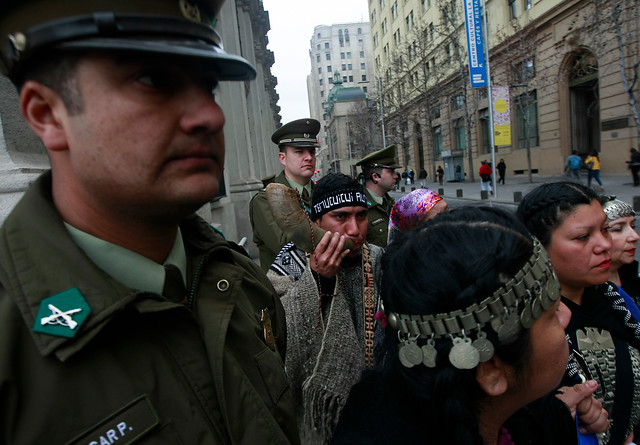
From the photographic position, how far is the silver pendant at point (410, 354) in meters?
1.18

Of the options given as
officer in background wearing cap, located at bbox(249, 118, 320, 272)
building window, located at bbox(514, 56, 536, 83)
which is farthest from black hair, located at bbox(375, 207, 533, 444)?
building window, located at bbox(514, 56, 536, 83)

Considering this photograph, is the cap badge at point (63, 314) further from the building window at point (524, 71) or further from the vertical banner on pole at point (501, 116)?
the building window at point (524, 71)

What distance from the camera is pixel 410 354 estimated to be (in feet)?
3.90

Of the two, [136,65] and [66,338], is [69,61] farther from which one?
[66,338]

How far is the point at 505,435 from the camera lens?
4.50 ft

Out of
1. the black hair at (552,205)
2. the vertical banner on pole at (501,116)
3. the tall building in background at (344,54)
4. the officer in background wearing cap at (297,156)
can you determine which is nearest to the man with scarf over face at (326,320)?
the black hair at (552,205)

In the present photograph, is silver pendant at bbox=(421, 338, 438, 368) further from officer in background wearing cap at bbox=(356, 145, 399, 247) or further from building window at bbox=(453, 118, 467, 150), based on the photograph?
building window at bbox=(453, 118, 467, 150)

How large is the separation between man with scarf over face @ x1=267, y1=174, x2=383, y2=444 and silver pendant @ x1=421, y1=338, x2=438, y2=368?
612 mm

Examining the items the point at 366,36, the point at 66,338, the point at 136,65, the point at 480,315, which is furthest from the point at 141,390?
the point at 366,36

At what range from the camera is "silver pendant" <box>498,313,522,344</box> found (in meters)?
1.14

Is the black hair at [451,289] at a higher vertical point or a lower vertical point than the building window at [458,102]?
lower

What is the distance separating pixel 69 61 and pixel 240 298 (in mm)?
857

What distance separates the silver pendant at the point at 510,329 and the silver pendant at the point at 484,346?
5cm

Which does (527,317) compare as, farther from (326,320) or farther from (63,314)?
(63,314)
